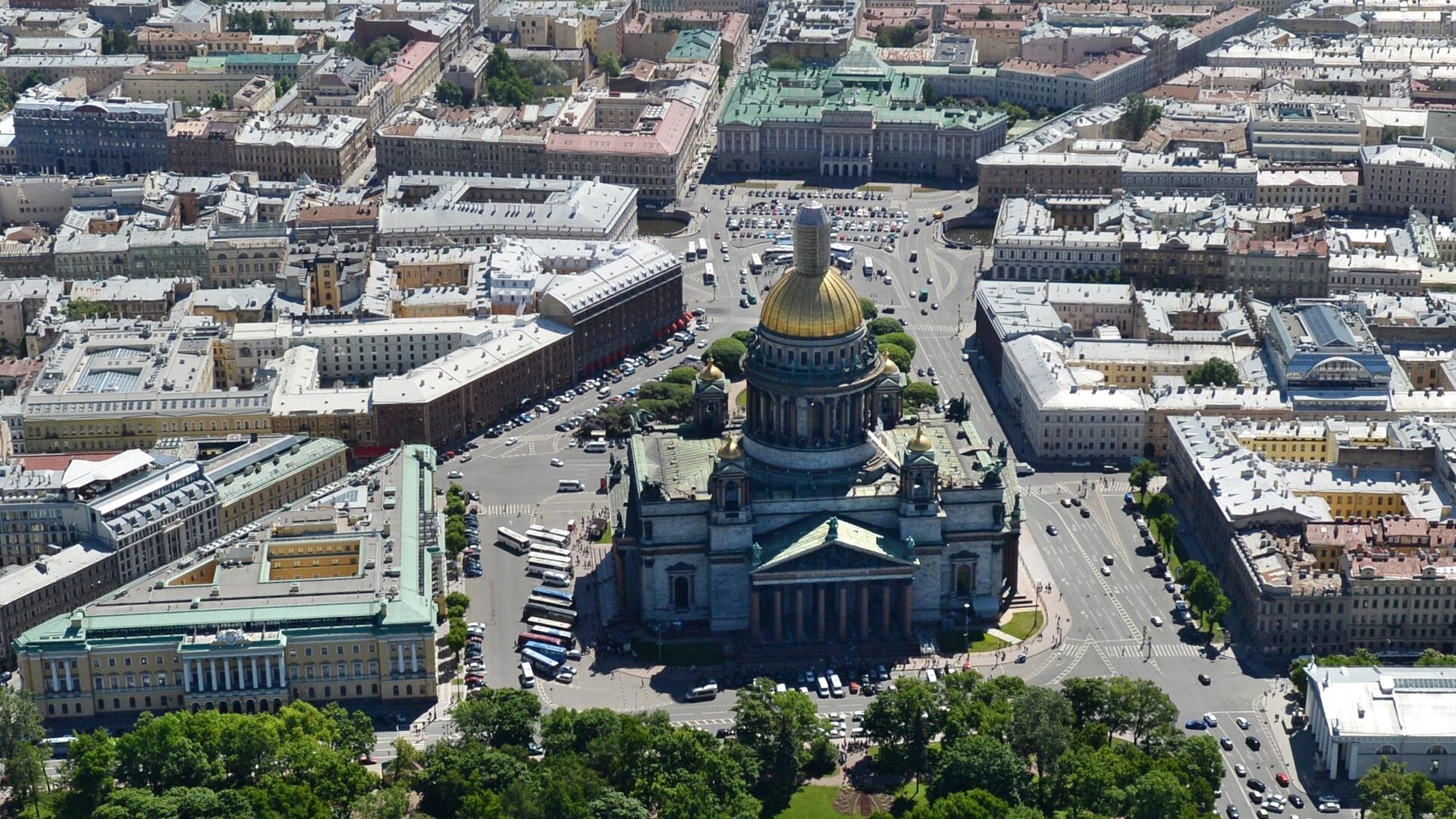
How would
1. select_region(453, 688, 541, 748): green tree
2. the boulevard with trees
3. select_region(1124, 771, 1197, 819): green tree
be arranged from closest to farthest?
select_region(1124, 771, 1197, 819): green tree, the boulevard with trees, select_region(453, 688, 541, 748): green tree

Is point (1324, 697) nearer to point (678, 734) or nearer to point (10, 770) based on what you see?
point (678, 734)

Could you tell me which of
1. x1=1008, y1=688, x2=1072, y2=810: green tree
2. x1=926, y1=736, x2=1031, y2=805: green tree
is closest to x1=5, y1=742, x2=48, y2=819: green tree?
x1=926, y1=736, x2=1031, y2=805: green tree

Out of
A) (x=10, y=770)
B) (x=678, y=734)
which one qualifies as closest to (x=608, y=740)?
(x=678, y=734)

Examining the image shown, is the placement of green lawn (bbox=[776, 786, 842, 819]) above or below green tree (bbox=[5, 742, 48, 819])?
below

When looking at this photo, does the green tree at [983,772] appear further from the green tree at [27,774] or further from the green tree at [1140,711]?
the green tree at [27,774]

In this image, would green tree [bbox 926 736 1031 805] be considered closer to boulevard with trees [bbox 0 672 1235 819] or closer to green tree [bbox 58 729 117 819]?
boulevard with trees [bbox 0 672 1235 819]

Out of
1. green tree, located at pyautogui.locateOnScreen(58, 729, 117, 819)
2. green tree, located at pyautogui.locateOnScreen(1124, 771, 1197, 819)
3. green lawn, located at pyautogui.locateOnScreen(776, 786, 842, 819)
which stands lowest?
green lawn, located at pyautogui.locateOnScreen(776, 786, 842, 819)

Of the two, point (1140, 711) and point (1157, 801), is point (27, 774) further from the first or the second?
point (1140, 711)

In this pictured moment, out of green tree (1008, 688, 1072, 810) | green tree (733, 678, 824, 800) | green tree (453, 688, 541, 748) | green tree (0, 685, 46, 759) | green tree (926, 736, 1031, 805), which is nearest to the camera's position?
green tree (926, 736, 1031, 805)

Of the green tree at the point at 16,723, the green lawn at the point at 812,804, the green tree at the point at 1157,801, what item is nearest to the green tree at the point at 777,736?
the green lawn at the point at 812,804
